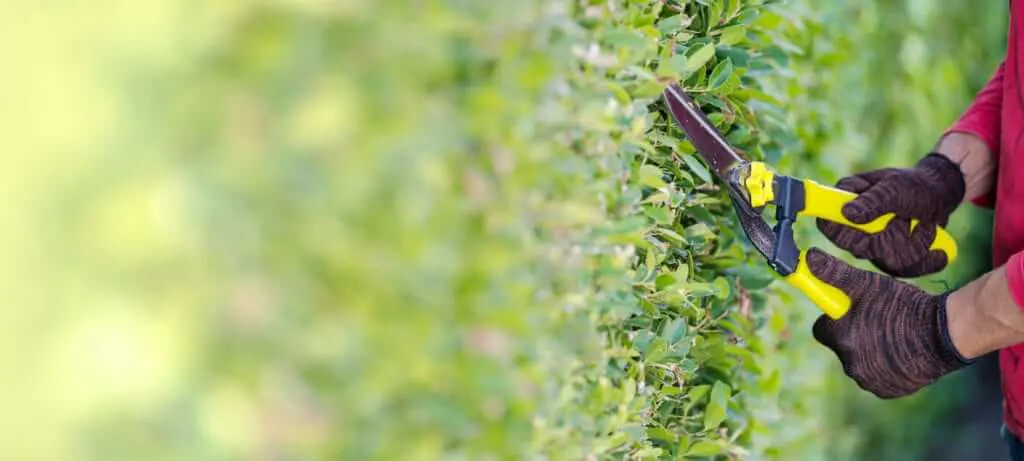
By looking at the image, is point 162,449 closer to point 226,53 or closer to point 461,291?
point 226,53

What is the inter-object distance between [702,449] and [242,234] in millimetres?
1251

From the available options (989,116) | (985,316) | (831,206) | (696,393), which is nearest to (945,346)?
(985,316)

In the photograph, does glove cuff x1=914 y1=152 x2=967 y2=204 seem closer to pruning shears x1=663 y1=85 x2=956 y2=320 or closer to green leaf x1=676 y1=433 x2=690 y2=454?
pruning shears x1=663 y1=85 x2=956 y2=320

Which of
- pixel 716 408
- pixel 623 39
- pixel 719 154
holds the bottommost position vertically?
pixel 716 408

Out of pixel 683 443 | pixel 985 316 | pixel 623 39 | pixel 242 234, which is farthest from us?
pixel 683 443

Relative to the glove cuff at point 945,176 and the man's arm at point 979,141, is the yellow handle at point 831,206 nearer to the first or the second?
the glove cuff at point 945,176

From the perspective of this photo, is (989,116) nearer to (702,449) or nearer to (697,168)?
(697,168)

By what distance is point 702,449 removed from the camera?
198cm

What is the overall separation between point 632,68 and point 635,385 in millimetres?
516

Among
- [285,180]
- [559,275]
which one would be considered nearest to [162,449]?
[285,180]

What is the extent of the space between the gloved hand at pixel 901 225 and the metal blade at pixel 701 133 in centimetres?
35

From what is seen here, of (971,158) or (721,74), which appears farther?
(971,158)

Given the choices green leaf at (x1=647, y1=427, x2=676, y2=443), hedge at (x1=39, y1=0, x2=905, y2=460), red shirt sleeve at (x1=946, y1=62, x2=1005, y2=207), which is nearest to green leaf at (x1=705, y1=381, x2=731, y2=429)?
hedge at (x1=39, y1=0, x2=905, y2=460)

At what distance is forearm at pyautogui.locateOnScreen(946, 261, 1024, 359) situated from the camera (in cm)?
169
